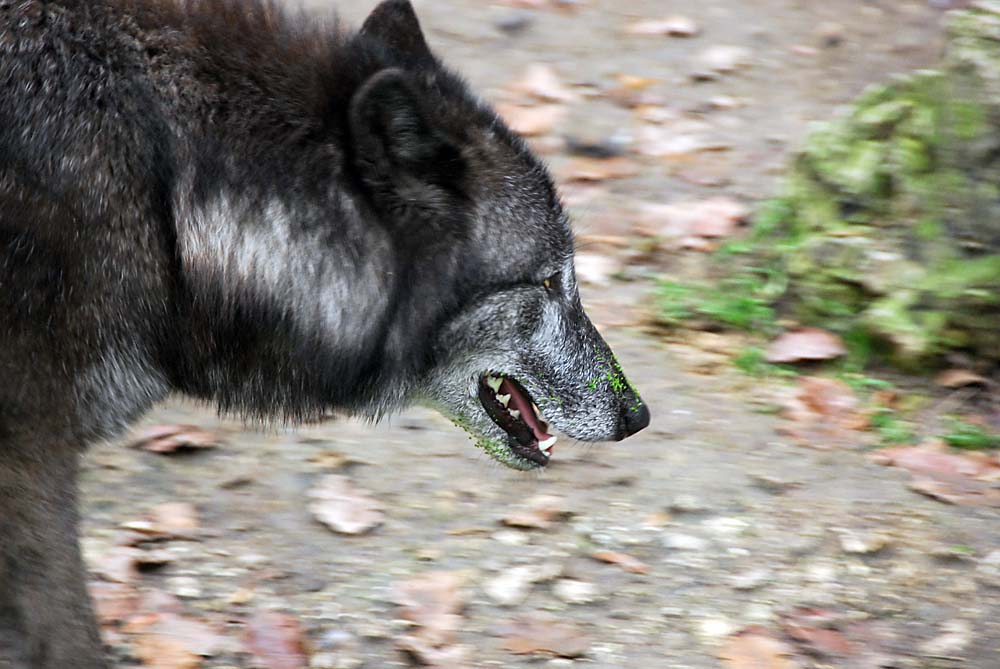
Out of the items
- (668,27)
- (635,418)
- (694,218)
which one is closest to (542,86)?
(668,27)

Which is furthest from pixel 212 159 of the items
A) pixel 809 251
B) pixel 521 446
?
pixel 809 251

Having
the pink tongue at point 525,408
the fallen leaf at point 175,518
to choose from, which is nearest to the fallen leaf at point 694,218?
the pink tongue at point 525,408

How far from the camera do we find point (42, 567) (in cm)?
316

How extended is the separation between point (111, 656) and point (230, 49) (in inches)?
73.0

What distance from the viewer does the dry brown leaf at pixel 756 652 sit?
3980mm

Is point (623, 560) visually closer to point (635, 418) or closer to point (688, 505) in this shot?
point (688, 505)

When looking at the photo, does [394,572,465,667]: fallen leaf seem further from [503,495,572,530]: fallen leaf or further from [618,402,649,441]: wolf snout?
[618,402,649,441]: wolf snout

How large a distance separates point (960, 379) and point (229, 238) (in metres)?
3.35

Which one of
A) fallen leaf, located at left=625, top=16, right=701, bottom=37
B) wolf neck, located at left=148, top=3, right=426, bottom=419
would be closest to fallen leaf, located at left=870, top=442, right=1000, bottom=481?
wolf neck, located at left=148, top=3, right=426, bottom=419

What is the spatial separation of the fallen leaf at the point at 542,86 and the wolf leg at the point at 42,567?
4.71m

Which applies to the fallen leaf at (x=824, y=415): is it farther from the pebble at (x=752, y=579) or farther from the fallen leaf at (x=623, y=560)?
the fallen leaf at (x=623, y=560)

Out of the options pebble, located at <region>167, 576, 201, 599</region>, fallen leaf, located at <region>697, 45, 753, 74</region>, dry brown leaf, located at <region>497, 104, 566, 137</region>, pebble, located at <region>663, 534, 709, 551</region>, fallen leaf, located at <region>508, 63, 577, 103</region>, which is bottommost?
pebble, located at <region>167, 576, 201, 599</region>

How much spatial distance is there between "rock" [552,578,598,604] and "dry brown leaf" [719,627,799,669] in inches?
19.0

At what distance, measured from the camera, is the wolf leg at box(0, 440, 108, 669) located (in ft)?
10.1
